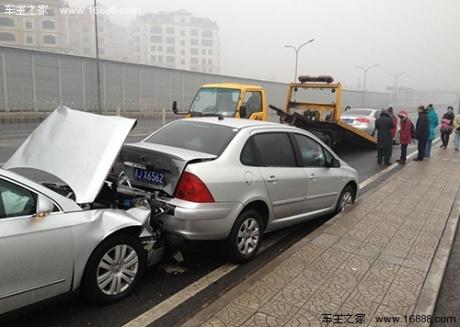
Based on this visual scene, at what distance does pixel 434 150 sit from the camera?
1598 centimetres

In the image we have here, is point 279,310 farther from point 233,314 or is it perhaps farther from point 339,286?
point 339,286

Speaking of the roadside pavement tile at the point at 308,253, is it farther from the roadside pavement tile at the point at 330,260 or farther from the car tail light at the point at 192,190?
the car tail light at the point at 192,190

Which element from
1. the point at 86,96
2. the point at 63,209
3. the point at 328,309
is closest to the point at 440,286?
the point at 328,309

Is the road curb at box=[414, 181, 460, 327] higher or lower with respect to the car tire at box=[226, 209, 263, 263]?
lower

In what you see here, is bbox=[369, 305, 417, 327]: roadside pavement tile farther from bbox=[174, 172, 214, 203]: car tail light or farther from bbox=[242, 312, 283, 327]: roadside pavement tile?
bbox=[174, 172, 214, 203]: car tail light

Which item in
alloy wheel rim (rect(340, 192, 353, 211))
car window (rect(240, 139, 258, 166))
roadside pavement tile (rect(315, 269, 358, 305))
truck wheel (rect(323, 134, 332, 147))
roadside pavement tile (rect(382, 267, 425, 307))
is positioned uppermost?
car window (rect(240, 139, 258, 166))

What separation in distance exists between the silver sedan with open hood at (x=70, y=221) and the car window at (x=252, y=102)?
24.0 feet

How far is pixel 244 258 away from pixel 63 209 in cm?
214

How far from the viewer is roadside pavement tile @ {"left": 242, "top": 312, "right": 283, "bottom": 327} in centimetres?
325

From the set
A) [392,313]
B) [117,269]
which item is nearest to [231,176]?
[117,269]

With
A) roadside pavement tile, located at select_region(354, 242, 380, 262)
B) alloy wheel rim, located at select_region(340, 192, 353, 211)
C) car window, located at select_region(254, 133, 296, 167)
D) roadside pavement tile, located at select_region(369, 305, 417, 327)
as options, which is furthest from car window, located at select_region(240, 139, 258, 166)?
alloy wheel rim, located at select_region(340, 192, 353, 211)

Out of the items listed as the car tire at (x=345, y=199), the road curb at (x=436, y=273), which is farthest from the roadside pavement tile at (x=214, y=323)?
the car tire at (x=345, y=199)

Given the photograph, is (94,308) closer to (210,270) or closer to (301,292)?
(210,270)

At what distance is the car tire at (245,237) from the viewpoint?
4.50m
